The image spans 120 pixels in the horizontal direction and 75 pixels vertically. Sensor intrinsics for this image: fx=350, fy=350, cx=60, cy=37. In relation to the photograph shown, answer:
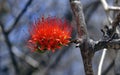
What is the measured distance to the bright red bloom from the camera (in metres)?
1.08

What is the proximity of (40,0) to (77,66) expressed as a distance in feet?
5.96

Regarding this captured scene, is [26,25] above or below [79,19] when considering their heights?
below

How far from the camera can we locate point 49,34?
110 cm

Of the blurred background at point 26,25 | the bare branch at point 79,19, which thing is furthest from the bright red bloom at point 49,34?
the blurred background at point 26,25

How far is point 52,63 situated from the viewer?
4516 mm

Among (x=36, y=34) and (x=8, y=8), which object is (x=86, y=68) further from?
(x=8, y=8)

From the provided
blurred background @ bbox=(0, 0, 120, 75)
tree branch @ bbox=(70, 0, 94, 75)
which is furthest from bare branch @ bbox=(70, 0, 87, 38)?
blurred background @ bbox=(0, 0, 120, 75)

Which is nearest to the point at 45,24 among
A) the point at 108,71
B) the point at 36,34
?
the point at 36,34

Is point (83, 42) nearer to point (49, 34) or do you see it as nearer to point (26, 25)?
point (49, 34)

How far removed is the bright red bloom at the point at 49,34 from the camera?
42.6 inches

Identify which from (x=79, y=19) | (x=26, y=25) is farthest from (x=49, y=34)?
(x=26, y=25)

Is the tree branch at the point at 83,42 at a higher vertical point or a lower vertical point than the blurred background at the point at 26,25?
higher

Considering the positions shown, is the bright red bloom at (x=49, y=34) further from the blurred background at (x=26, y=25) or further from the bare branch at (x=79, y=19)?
the blurred background at (x=26, y=25)

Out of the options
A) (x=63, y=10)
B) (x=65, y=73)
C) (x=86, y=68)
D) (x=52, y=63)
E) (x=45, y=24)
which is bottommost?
(x=65, y=73)
